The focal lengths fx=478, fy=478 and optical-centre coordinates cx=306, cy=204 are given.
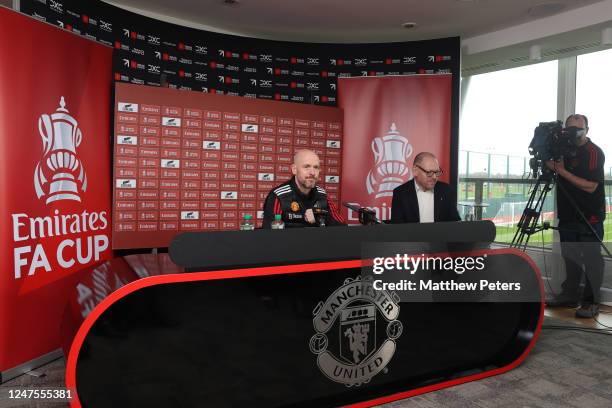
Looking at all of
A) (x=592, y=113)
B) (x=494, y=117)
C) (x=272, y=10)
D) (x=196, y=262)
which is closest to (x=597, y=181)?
(x=592, y=113)

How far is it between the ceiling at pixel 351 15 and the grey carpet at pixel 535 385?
286 centimetres

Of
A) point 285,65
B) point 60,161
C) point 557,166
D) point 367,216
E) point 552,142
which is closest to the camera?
point 367,216

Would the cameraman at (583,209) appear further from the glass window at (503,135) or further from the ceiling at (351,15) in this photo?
the ceiling at (351,15)

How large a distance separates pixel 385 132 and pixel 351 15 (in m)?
1.23

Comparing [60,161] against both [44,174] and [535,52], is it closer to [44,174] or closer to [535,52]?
[44,174]

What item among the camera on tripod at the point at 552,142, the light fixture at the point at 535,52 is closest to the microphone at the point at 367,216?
the camera on tripod at the point at 552,142

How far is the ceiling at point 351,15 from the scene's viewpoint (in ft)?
13.5

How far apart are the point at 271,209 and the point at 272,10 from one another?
2152 mm

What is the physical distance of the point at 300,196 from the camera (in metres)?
3.16

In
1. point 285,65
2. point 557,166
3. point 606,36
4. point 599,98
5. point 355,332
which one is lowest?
point 355,332

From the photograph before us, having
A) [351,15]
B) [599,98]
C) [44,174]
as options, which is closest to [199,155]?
[44,174]

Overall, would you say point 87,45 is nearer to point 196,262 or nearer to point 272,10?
point 272,10

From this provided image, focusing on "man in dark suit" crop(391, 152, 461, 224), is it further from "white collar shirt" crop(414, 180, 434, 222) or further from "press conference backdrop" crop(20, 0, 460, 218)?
"press conference backdrop" crop(20, 0, 460, 218)

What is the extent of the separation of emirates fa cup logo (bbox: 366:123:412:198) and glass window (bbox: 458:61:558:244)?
3.25ft
